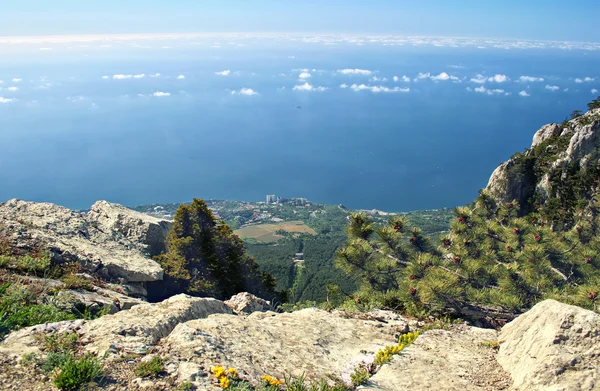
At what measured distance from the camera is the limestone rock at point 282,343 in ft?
13.8

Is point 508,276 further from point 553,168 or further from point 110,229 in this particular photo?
point 553,168

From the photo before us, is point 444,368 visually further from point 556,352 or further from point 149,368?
point 149,368

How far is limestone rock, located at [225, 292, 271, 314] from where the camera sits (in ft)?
26.5

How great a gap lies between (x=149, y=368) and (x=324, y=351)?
2.21 m

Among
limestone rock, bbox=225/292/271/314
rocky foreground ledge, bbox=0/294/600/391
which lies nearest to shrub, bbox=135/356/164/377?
rocky foreground ledge, bbox=0/294/600/391

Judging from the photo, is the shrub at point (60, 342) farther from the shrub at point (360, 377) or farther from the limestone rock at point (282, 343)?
the shrub at point (360, 377)

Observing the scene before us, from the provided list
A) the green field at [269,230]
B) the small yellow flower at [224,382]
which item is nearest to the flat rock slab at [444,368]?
the small yellow flower at [224,382]

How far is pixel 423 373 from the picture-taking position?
4480 millimetres

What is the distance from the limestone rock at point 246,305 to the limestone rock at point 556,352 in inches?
193

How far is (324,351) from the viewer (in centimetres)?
502

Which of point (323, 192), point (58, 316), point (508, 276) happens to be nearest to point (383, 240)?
point (508, 276)

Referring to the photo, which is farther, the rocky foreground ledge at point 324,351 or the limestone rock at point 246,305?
the limestone rock at point 246,305

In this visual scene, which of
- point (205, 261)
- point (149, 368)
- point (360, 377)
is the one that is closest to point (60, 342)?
point (149, 368)

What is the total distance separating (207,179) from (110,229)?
371 feet
